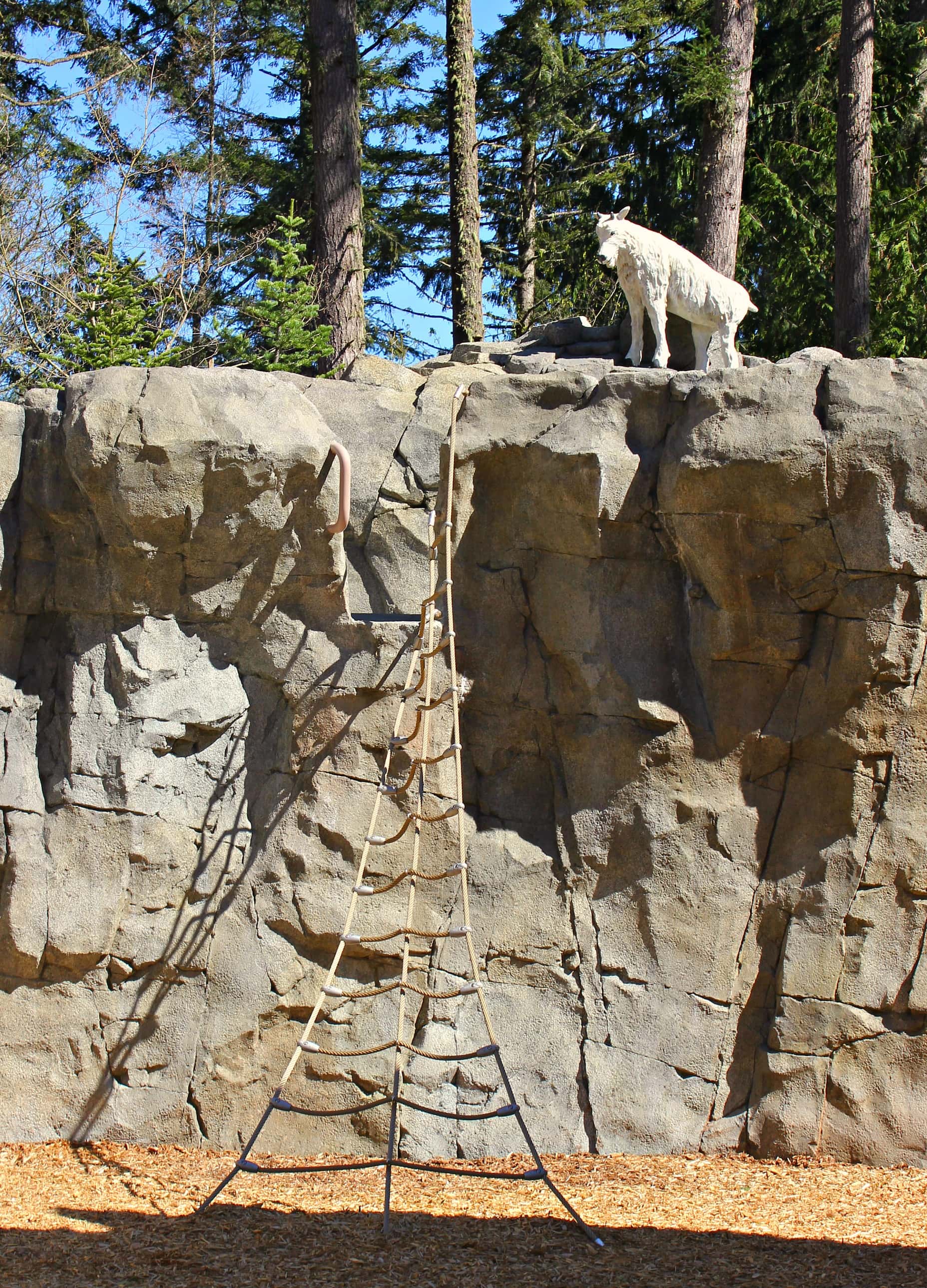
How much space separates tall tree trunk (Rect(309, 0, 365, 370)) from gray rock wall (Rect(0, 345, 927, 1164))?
13.2 ft

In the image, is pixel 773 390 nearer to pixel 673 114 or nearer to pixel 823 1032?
pixel 823 1032

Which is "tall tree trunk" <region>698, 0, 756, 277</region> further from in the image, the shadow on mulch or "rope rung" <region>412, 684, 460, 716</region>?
the shadow on mulch

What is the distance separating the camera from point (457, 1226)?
576 centimetres

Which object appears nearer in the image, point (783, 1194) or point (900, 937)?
point (783, 1194)


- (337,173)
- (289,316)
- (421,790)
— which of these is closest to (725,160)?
(337,173)

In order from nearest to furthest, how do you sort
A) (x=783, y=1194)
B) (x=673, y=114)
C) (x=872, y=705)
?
1. (x=783, y=1194)
2. (x=872, y=705)
3. (x=673, y=114)

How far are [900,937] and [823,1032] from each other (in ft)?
2.30

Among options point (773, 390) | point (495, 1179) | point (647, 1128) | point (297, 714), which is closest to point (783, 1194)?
point (647, 1128)

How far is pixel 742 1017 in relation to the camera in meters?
6.99

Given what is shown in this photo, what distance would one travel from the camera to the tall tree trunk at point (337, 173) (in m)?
10.8

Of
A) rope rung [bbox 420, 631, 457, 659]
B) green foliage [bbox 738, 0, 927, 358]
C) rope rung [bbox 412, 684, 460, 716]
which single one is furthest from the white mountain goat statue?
green foliage [bbox 738, 0, 927, 358]

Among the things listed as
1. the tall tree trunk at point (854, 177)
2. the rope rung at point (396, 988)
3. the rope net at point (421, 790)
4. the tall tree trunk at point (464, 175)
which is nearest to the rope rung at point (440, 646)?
the rope net at point (421, 790)

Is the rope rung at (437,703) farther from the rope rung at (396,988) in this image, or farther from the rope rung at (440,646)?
the rope rung at (396,988)

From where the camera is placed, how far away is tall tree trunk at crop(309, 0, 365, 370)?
10758 mm
